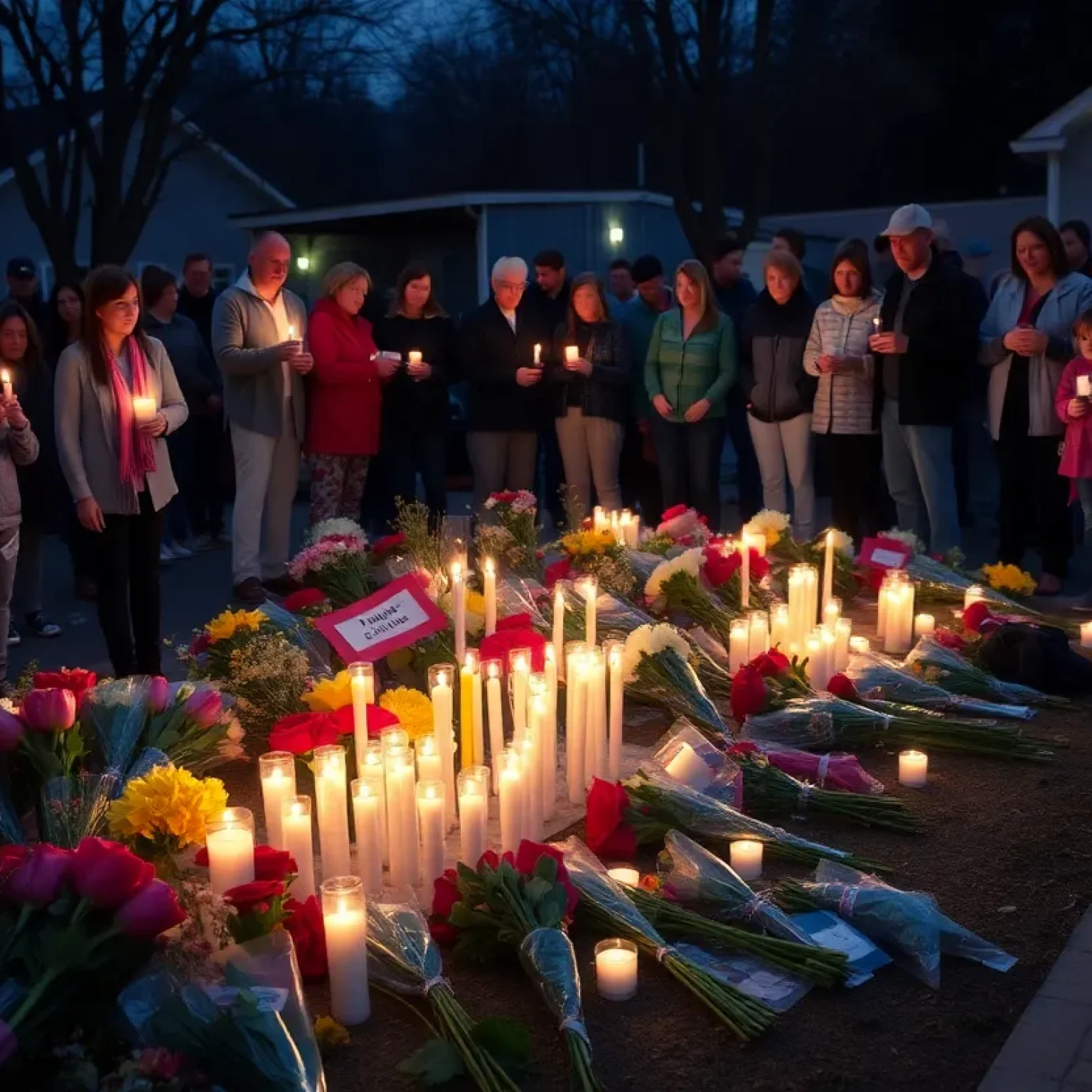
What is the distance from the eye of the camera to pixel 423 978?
3.18 meters

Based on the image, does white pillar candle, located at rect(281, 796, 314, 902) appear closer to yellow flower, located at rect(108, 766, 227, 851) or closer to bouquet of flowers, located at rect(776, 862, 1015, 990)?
yellow flower, located at rect(108, 766, 227, 851)

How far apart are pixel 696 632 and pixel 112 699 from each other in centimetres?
286

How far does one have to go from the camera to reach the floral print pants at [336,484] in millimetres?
8258

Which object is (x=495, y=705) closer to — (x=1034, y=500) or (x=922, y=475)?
(x=922, y=475)

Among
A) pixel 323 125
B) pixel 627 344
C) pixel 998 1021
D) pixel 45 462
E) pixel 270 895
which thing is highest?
pixel 323 125

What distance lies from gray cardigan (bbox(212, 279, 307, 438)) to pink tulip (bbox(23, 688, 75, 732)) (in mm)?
4018

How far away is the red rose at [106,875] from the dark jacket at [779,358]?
21.0 feet

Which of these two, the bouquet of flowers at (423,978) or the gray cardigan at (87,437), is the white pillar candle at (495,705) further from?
the gray cardigan at (87,437)

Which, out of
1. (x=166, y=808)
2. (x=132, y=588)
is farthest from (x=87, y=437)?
(x=166, y=808)

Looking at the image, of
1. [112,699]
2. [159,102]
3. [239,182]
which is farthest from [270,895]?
[239,182]

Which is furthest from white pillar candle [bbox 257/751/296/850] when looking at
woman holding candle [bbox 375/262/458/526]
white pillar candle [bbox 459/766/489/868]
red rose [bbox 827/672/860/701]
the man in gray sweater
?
woman holding candle [bbox 375/262/458/526]

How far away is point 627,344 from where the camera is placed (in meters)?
9.03

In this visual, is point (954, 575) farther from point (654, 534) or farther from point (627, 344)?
point (627, 344)

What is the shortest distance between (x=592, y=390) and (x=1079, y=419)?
3043 mm
